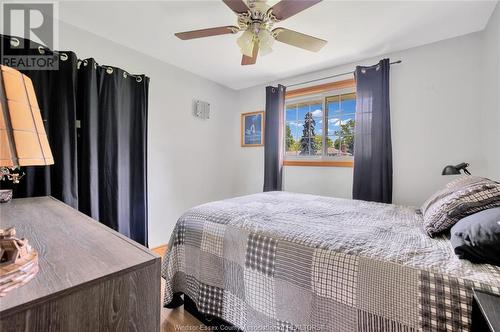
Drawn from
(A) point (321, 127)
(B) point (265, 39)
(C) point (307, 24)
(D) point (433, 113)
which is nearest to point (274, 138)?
(A) point (321, 127)

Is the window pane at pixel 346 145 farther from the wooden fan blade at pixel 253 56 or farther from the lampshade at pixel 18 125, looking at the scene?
the lampshade at pixel 18 125

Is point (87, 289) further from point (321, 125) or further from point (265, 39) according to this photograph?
point (321, 125)

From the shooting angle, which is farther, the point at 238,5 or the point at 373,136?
the point at 373,136

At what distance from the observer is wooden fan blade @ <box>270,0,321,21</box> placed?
140 cm

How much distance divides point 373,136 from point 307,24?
138 centimetres

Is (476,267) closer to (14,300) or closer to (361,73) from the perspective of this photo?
(14,300)

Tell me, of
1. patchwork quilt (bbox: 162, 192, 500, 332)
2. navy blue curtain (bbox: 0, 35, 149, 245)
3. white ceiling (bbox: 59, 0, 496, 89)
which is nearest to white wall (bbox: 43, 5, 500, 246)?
white ceiling (bbox: 59, 0, 496, 89)

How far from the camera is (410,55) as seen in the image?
2.49 metres

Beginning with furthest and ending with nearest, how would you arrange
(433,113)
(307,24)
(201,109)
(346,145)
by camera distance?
(201,109) < (346,145) < (433,113) < (307,24)

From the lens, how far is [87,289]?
541mm

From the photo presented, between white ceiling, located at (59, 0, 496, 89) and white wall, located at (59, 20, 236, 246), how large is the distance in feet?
0.52

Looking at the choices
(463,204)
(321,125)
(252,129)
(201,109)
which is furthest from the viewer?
(252,129)

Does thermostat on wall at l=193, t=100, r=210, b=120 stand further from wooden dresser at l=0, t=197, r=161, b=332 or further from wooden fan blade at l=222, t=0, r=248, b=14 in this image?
wooden dresser at l=0, t=197, r=161, b=332

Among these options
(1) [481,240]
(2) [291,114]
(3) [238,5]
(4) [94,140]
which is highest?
(3) [238,5]
